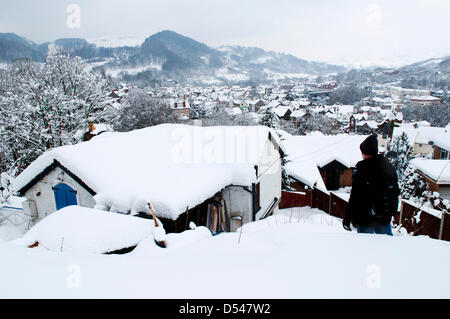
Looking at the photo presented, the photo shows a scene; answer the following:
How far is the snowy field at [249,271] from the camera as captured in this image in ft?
7.72

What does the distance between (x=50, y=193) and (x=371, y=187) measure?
1080 cm

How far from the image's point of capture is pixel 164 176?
9.06m

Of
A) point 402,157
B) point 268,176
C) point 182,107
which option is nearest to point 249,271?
point 268,176

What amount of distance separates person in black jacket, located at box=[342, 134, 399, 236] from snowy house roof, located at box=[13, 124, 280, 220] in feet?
16.8

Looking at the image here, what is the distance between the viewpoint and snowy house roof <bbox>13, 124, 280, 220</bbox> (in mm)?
8148

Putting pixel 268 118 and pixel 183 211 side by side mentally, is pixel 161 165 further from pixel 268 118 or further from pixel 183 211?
pixel 268 118

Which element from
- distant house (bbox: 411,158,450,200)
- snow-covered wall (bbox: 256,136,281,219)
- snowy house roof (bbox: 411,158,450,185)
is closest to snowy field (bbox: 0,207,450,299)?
snow-covered wall (bbox: 256,136,281,219)

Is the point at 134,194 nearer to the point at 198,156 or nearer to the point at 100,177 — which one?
the point at 100,177

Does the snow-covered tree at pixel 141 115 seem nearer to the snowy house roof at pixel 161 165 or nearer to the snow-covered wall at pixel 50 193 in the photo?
the snowy house roof at pixel 161 165
